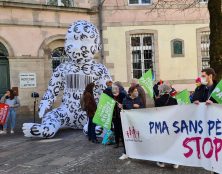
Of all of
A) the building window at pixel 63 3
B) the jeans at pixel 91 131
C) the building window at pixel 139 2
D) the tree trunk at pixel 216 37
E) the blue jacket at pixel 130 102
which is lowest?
the jeans at pixel 91 131

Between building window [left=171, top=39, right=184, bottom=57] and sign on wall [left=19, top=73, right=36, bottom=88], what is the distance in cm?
691

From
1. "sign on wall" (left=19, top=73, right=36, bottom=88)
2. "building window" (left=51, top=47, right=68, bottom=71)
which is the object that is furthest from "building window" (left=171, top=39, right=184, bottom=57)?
"sign on wall" (left=19, top=73, right=36, bottom=88)

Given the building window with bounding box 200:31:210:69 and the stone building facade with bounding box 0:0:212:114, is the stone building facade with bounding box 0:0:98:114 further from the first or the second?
the building window with bounding box 200:31:210:69

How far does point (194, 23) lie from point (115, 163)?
48.2ft

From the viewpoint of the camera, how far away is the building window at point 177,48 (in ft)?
67.5

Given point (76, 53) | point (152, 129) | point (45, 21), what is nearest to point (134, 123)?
point (152, 129)

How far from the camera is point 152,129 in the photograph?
6.98m

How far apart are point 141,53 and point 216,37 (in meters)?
10.5

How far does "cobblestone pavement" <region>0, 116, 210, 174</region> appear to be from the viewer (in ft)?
23.0

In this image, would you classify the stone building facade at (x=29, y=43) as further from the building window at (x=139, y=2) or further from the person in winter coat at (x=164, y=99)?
the person in winter coat at (x=164, y=99)

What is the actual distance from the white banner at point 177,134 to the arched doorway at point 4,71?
1106cm

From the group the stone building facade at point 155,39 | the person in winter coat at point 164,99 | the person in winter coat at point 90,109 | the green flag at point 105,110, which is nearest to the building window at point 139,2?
the stone building facade at point 155,39

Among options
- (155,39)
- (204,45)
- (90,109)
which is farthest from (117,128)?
(204,45)

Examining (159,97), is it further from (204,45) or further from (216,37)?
(204,45)
